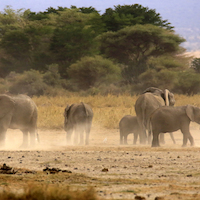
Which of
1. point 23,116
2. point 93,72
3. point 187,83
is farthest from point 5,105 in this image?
point 187,83

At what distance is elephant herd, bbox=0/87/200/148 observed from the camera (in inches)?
428

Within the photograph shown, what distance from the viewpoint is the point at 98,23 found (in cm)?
3988

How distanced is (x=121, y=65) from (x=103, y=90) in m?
6.27

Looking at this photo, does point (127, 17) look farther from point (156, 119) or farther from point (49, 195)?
point (49, 195)

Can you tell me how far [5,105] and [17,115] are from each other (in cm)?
39

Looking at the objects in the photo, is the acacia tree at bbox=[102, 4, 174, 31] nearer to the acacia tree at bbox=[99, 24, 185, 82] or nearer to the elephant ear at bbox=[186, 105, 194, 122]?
the acacia tree at bbox=[99, 24, 185, 82]

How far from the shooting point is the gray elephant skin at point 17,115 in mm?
10930

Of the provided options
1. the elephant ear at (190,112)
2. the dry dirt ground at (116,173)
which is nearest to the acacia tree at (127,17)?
the elephant ear at (190,112)

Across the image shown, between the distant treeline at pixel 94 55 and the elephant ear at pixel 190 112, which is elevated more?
the distant treeline at pixel 94 55

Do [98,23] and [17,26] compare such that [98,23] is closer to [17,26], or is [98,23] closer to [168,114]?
[17,26]

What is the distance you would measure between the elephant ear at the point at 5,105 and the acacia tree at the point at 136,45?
24835mm

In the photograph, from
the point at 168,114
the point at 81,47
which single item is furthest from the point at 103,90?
the point at 168,114

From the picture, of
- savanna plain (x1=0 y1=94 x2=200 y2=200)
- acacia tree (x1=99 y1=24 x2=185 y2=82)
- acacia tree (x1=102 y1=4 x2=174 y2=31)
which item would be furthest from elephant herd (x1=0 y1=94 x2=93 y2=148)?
acacia tree (x1=102 y1=4 x2=174 y2=31)

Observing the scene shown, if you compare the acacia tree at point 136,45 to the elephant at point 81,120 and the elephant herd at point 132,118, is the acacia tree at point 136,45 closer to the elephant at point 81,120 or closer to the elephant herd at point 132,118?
the elephant herd at point 132,118
